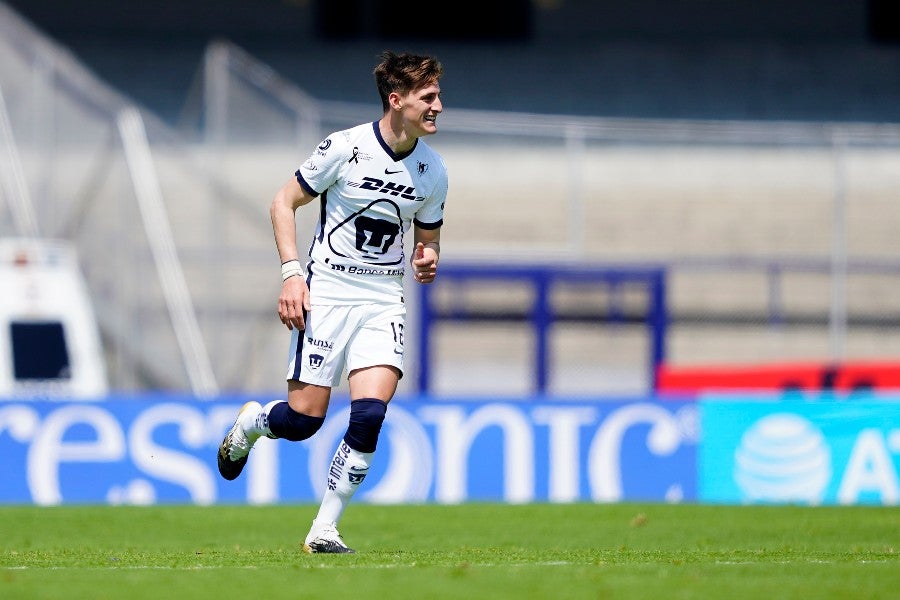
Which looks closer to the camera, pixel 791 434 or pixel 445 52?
pixel 791 434

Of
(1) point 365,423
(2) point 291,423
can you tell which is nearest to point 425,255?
(1) point 365,423

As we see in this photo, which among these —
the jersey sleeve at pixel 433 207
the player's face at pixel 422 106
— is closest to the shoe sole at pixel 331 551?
the jersey sleeve at pixel 433 207

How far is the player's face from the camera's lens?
773 cm

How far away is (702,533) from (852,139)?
8.50 meters

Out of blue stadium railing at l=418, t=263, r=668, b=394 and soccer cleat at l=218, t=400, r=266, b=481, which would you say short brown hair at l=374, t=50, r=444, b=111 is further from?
blue stadium railing at l=418, t=263, r=668, b=394

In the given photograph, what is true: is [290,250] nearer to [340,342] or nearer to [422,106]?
[340,342]

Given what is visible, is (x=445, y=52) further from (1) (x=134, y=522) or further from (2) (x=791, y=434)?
(1) (x=134, y=522)

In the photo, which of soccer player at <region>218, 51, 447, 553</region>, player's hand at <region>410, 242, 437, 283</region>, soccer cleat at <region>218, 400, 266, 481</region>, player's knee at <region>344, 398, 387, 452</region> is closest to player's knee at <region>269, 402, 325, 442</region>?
soccer player at <region>218, 51, 447, 553</region>

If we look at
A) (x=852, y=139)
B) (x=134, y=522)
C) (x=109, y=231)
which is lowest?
(x=134, y=522)

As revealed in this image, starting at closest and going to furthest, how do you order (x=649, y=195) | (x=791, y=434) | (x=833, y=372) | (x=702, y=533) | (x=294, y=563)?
1. (x=294, y=563)
2. (x=702, y=533)
3. (x=791, y=434)
4. (x=833, y=372)
5. (x=649, y=195)

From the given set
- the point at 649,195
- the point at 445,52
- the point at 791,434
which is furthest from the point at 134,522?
the point at 445,52

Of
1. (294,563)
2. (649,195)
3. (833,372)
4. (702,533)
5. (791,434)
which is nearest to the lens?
(294,563)

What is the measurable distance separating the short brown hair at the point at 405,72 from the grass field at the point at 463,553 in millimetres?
2366

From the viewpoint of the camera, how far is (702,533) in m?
9.81
